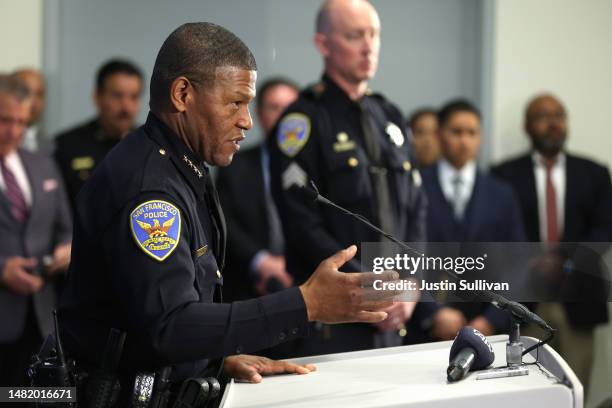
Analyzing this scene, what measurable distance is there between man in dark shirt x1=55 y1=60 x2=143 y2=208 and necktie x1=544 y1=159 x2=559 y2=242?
1.93 m

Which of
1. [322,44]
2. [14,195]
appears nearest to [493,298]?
Result: [322,44]

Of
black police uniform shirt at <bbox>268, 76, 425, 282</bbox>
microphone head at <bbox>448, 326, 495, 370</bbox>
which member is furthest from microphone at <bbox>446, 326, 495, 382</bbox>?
black police uniform shirt at <bbox>268, 76, 425, 282</bbox>

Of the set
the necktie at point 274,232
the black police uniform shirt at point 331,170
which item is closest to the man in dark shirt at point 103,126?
the necktie at point 274,232

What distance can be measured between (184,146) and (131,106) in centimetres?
200

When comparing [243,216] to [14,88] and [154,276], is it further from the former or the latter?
[154,276]

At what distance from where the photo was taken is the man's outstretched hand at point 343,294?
1.81 meters

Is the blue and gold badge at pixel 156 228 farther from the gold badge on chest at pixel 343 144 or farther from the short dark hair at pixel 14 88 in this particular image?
the short dark hair at pixel 14 88

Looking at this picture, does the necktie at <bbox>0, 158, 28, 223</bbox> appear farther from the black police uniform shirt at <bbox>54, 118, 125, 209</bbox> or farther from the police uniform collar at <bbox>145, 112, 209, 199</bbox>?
the police uniform collar at <bbox>145, 112, 209, 199</bbox>

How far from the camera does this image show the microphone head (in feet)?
6.40

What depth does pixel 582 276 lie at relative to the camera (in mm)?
2285

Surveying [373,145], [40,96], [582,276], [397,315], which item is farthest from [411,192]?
[40,96]

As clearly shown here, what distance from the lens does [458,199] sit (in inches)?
172

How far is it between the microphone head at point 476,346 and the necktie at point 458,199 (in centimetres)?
225

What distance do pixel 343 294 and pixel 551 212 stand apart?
294cm
